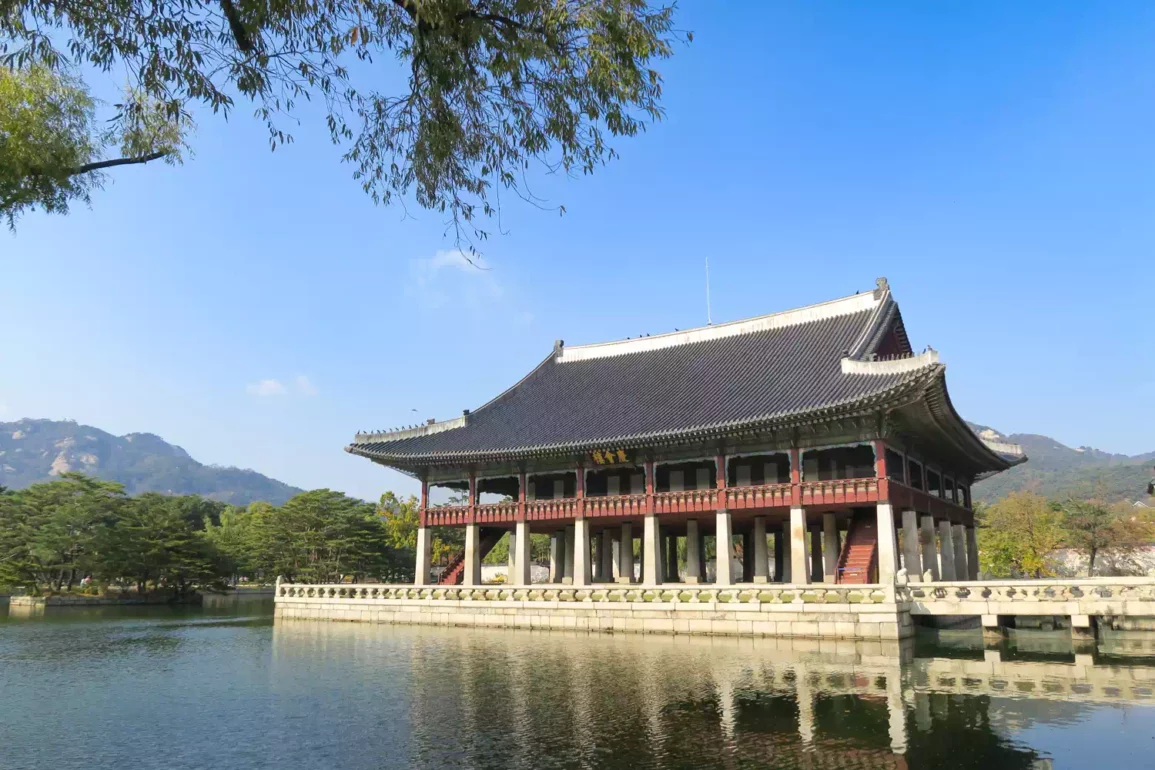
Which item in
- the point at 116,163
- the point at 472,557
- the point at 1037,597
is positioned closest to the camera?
the point at 116,163

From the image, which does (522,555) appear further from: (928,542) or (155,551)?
(155,551)

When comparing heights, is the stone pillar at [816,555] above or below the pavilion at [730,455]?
below

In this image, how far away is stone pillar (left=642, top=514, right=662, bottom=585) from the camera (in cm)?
3200

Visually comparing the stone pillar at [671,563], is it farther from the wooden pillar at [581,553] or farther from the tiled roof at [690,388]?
the wooden pillar at [581,553]

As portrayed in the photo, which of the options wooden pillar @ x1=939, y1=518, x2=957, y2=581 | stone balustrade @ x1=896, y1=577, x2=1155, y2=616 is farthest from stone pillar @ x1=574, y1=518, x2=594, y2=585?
wooden pillar @ x1=939, y1=518, x2=957, y2=581

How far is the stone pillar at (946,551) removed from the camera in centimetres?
3538

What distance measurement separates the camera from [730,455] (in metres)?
31.3

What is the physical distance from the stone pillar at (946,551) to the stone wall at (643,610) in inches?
492

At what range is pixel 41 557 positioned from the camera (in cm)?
4831

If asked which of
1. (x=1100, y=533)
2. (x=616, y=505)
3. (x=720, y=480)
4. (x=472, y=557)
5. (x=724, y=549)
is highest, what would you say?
(x=720, y=480)

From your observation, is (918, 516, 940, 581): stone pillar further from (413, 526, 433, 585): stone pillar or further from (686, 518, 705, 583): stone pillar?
(413, 526, 433, 585): stone pillar

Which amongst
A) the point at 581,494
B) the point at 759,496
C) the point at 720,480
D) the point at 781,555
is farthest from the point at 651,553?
the point at 781,555

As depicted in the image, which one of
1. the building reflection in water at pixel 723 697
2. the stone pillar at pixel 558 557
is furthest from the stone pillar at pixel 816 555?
the building reflection in water at pixel 723 697

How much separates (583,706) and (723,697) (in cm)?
276
